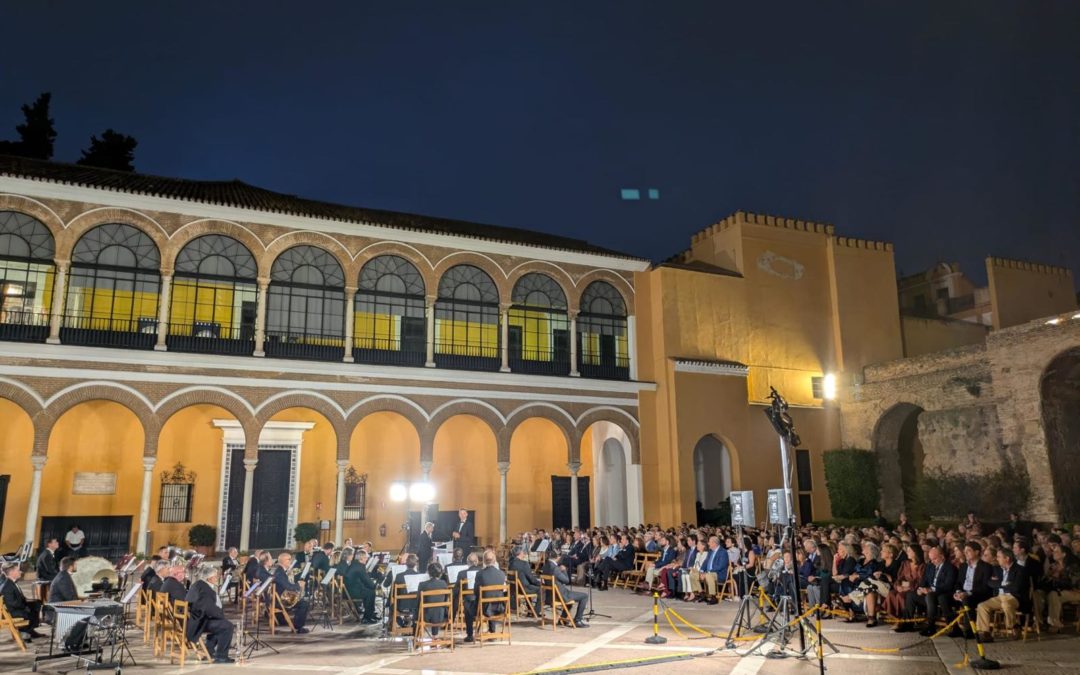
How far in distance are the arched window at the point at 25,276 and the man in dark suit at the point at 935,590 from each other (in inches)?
746

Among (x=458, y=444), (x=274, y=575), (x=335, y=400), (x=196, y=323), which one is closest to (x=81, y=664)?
(x=274, y=575)

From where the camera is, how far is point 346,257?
2159cm

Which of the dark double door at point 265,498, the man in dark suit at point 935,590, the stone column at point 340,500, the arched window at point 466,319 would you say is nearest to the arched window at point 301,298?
the stone column at point 340,500

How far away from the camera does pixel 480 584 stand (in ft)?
35.8

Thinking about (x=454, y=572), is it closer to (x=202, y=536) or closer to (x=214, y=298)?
(x=202, y=536)

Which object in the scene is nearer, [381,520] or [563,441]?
[381,520]

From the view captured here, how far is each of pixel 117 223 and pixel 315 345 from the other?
5.68 metres

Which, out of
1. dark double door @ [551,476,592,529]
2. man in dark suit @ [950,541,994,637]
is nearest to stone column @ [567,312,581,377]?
dark double door @ [551,476,592,529]

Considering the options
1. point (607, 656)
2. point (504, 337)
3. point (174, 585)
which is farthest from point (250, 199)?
point (607, 656)

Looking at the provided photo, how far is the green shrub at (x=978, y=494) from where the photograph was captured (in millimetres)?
20578

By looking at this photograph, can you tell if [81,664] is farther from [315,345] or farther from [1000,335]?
[1000,335]

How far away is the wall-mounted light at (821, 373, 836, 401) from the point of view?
26875 millimetres

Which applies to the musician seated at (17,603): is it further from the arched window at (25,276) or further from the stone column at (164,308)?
the arched window at (25,276)

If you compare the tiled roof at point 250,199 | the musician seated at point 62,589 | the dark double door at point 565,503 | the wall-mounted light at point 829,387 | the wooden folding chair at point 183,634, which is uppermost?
the tiled roof at point 250,199
